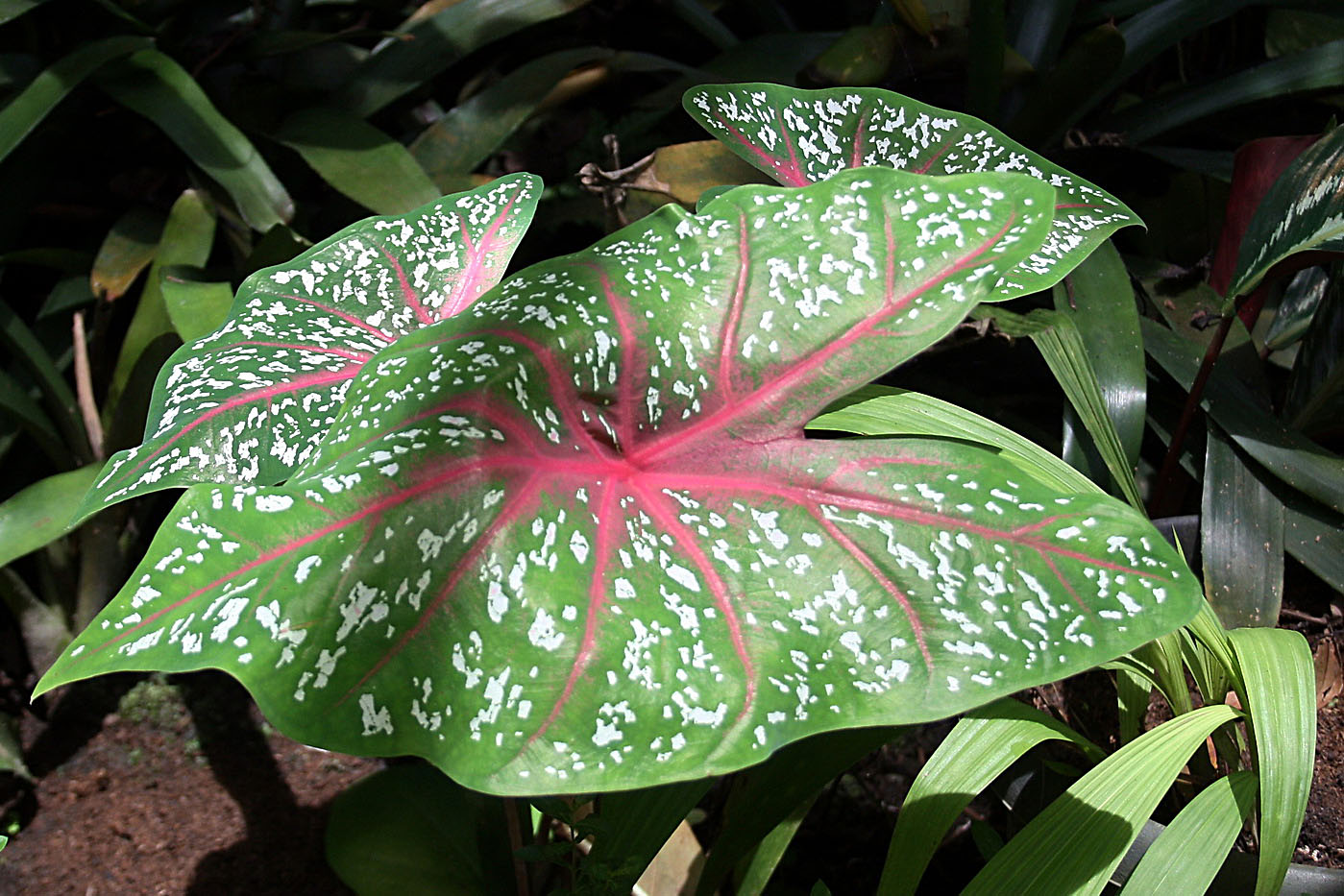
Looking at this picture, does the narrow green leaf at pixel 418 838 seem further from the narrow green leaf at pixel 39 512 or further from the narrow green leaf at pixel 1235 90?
the narrow green leaf at pixel 1235 90

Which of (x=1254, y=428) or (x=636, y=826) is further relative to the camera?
(x=1254, y=428)

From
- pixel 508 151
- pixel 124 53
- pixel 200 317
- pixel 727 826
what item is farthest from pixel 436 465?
pixel 508 151

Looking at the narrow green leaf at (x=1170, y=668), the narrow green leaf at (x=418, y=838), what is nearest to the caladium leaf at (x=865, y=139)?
the narrow green leaf at (x=1170, y=668)

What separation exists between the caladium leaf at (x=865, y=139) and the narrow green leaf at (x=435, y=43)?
1.08 metres

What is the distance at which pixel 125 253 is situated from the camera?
1758 millimetres

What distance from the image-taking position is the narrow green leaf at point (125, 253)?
5.56 feet

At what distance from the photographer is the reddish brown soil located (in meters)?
1.45

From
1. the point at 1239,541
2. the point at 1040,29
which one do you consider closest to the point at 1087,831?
the point at 1239,541

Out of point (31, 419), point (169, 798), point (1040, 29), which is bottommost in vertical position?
point (169, 798)

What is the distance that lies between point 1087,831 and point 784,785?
30cm

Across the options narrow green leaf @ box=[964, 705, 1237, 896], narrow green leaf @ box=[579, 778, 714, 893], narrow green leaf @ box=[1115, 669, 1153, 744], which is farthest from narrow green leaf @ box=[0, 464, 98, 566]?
narrow green leaf @ box=[1115, 669, 1153, 744]

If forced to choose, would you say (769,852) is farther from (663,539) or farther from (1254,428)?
(1254,428)

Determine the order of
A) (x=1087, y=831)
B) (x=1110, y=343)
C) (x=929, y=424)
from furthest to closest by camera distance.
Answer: (x=1110, y=343) < (x=929, y=424) < (x=1087, y=831)

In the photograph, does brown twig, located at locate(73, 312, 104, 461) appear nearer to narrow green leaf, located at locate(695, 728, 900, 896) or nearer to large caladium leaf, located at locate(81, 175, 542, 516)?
large caladium leaf, located at locate(81, 175, 542, 516)
